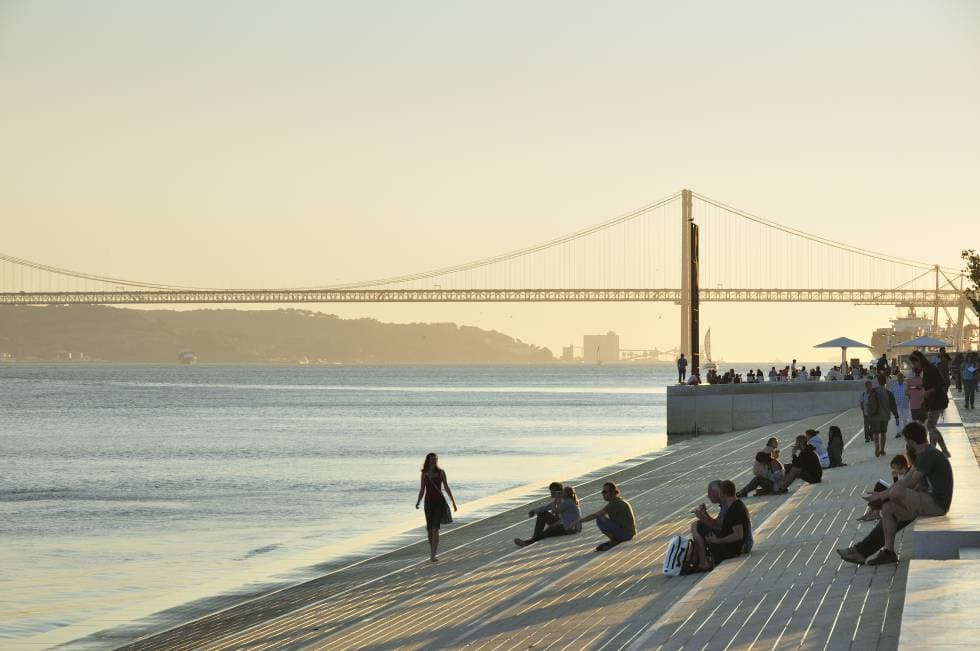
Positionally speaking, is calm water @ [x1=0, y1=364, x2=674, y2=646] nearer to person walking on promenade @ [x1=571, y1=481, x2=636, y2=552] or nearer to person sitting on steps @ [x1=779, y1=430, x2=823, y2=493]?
person walking on promenade @ [x1=571, y1=481, x2=636, y2=552]

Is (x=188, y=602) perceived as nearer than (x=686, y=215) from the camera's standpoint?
Yes

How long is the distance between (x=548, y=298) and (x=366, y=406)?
115 feet

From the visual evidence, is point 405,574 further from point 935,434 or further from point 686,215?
point 686,215

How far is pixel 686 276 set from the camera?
76000mm

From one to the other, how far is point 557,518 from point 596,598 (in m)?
5.08

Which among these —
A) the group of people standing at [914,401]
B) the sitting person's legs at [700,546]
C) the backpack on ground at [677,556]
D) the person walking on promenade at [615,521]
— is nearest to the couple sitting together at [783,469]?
the group of people standing at [914,401]

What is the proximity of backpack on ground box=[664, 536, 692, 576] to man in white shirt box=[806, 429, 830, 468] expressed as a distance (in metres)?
6.93

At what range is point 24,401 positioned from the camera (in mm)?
87062

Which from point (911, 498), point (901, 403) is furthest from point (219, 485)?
point (911, 498)

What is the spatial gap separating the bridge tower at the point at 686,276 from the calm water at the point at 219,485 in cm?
459

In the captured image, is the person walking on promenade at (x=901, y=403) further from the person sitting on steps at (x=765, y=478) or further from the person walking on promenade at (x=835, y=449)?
the person sitting on steps at (x=765, y=478)

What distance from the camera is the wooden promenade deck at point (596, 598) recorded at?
8.50m

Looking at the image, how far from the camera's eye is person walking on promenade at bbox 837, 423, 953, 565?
32.9 feet

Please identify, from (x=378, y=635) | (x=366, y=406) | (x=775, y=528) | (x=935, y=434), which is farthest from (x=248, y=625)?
(x=366, y=406)
